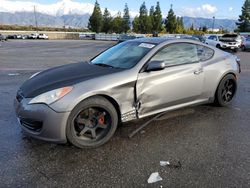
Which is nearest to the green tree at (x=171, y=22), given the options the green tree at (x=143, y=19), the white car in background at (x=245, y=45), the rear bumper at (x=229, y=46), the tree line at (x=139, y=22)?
the tree line at (x=139, y=22)

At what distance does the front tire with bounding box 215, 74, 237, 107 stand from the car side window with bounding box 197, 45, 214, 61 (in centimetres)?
57

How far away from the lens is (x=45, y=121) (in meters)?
3.70

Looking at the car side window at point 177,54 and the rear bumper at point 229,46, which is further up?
the car side window at point 177,54

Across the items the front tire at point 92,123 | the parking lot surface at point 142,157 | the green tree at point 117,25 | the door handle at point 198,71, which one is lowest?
the green tree at point 117,25

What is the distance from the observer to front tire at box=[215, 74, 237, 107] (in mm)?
5644

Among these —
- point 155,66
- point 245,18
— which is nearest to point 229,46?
point 155,66

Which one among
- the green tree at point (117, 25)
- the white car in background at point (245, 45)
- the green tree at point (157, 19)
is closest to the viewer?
the white car in background at point (245, 45)

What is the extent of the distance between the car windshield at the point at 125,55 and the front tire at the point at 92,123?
80cm

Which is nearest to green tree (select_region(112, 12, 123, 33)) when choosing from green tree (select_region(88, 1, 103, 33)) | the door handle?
green tree (select_region(88, 1, 103, 33))

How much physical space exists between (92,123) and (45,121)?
66 centimetres

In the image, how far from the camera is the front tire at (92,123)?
3.84 metres

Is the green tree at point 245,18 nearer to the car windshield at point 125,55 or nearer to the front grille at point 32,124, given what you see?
the car windshield at point 125,55

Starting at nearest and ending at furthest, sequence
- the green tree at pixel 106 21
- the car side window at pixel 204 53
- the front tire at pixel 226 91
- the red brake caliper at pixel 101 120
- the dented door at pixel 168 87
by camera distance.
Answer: the red brake caliper at pixel 101 120 < the dented door at pixel 168 87 < the car side window at pixel 204 53 < the front tire at pixel 226 91 < the green tree at pixel 106 21

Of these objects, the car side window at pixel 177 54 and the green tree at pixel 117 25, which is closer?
the car side window at pixel 177 54
